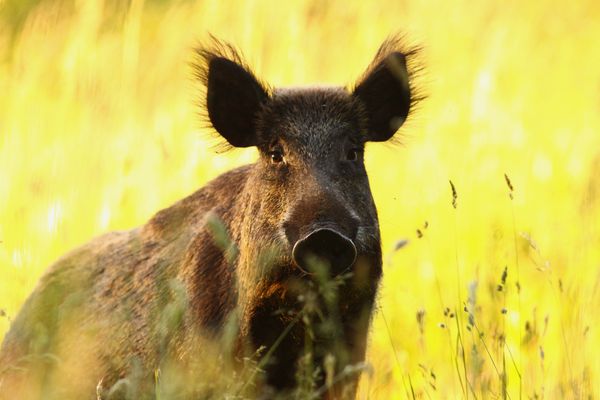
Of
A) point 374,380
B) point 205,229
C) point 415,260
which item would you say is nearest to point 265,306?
point 205,229

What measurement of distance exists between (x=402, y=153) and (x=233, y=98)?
Answer: 3.86 meters

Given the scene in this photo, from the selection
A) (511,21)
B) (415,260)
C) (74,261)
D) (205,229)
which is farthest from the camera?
(511,21)

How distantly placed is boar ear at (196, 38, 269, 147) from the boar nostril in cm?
121

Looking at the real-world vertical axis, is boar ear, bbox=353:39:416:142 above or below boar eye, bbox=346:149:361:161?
above

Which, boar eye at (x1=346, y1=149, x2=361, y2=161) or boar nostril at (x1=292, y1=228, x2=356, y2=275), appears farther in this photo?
boar eye at (x1=346, y1=149, x2=361, y2=161)

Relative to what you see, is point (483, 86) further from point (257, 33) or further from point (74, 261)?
point (74, 261)

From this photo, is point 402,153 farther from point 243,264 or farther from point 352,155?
point 243,264

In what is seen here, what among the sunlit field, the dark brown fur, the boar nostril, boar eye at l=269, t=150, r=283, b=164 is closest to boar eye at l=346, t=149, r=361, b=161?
the dark brown fur

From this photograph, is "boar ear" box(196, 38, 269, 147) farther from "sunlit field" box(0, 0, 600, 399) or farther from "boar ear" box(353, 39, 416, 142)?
"boar ear" box(353, 39, 416, 142)

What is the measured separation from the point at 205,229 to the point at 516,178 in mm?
4112

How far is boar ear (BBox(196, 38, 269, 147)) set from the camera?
5.57 meters

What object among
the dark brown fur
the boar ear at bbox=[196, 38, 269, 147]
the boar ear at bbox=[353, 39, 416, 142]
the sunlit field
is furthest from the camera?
the sunlit field

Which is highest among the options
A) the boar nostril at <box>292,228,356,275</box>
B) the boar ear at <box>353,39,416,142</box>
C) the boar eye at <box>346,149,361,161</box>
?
the boar ear at <box>353,39,416,142</box>

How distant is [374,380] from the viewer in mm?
6219
